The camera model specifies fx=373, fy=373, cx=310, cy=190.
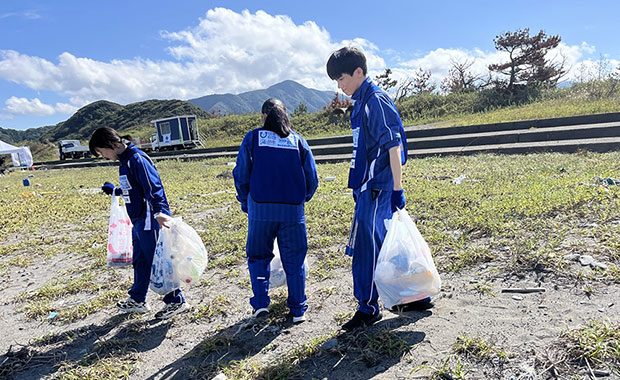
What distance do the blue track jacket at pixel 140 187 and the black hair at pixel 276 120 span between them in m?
0.96

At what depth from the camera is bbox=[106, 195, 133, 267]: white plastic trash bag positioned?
308cm

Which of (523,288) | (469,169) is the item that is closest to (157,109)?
(469,169)

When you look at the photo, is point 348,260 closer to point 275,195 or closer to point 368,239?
point 368,239

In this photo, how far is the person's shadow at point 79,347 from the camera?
2375mm

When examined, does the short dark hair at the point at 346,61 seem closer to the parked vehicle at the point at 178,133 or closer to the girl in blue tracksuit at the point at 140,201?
the girl in blue tracksuit at the point at 140,201

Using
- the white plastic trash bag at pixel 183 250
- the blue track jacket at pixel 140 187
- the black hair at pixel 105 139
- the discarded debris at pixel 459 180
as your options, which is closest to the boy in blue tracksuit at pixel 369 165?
the white plastic trash bag at pixel 183 250

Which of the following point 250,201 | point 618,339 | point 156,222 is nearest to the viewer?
point 618,339

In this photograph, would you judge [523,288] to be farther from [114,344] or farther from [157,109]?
[157,109]

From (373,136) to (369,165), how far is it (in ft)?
0.58

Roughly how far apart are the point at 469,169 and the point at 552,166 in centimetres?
149

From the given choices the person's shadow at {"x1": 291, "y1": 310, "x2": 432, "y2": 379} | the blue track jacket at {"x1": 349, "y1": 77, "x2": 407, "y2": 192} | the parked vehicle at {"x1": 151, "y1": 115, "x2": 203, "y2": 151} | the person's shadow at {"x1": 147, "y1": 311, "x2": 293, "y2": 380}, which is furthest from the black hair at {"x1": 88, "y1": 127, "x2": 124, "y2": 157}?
the parked vehicle at {"x1": 151, "y1": 115, "x2": 203, "y2": 151}

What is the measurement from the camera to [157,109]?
68.3m

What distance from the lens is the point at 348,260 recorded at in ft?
12.3

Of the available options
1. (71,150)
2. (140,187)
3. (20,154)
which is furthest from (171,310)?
(71,150)
